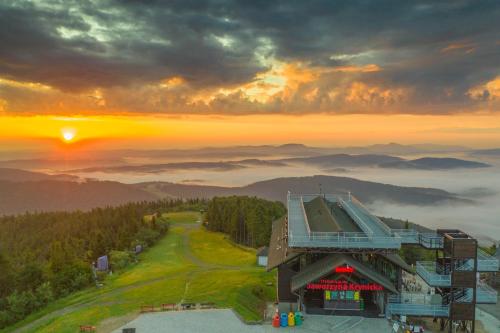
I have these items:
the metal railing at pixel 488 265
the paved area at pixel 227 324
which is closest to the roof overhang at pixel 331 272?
the paved area at pixel 227 324

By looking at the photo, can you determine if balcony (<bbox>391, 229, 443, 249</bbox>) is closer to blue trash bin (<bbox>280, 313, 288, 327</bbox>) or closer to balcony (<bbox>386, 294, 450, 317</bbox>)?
balcony (<bbox>386, 294, 450, 317</bbox>)

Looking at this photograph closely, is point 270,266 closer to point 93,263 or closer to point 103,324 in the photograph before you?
point 103,324

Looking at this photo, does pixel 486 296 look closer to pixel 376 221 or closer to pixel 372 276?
pixel 372 276

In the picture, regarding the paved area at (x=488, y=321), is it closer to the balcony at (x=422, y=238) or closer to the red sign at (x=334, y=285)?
the balcony at (x=422, y=238)

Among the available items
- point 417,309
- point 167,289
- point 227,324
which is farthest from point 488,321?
point 167,289

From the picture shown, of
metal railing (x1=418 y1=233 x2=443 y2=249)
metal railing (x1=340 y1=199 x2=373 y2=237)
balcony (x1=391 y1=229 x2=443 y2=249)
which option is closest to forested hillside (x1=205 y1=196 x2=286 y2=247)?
metal railing (x1=340 y1=199 x2=373 y2=237)

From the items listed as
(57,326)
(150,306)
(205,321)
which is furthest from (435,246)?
(57,326)
